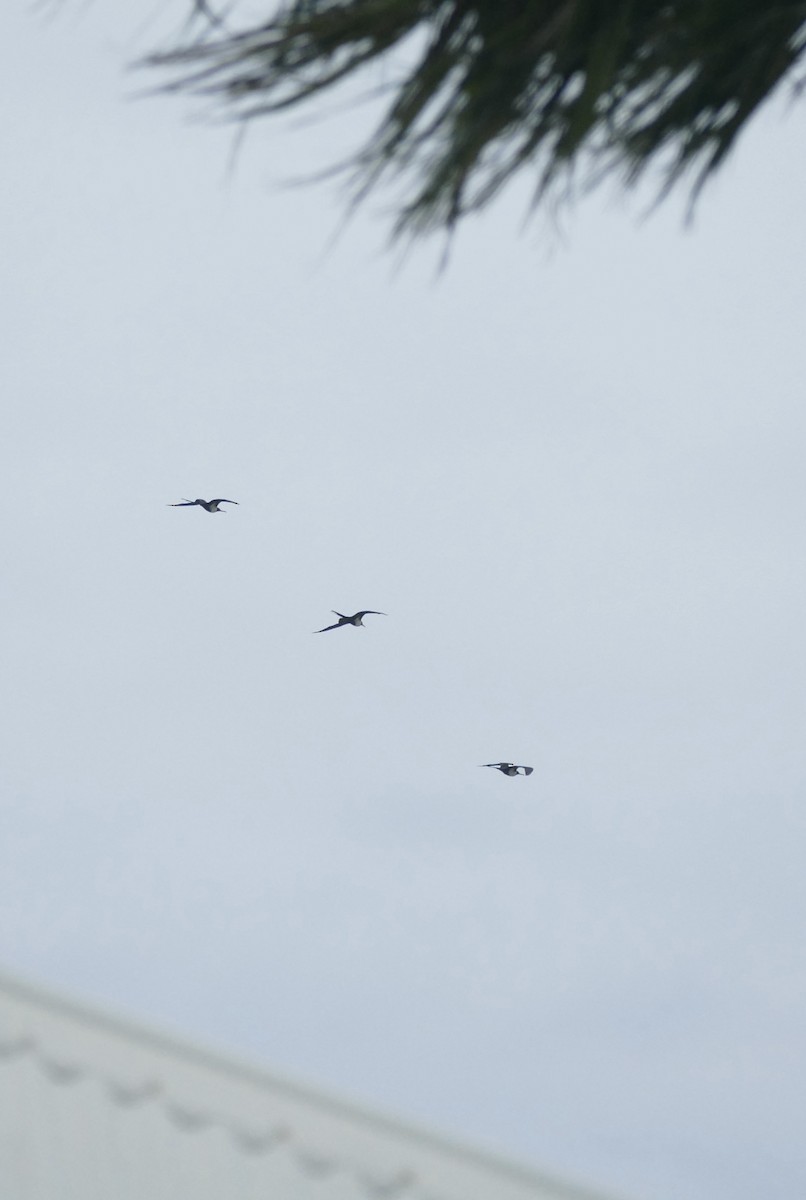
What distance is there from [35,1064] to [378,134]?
6.31ft

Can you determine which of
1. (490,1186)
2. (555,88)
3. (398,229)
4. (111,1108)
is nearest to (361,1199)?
(490,1186)

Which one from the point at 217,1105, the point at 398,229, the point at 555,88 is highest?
the point at 555,88

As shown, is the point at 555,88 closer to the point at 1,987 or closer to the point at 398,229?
the point at 398,229

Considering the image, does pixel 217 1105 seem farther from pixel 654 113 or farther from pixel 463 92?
pixel 654 113

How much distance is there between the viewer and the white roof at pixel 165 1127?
7.13ft

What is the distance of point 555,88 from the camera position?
10.0 ft

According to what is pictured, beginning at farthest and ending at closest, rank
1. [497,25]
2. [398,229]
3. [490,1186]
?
1. [398,229]
2. [497,25]
3. [490,1186]

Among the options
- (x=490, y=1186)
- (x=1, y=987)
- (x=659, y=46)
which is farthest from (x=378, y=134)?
(x=490, y=1186)

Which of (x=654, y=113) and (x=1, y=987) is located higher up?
(x=654, y=113)

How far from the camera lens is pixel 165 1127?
2207 mm

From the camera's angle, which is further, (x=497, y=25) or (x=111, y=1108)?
(x=497, y=25)

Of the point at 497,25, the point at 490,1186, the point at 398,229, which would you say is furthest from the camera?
the point at 398,229

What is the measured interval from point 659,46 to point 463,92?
421 millimetres

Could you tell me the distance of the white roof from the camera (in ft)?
7.13
